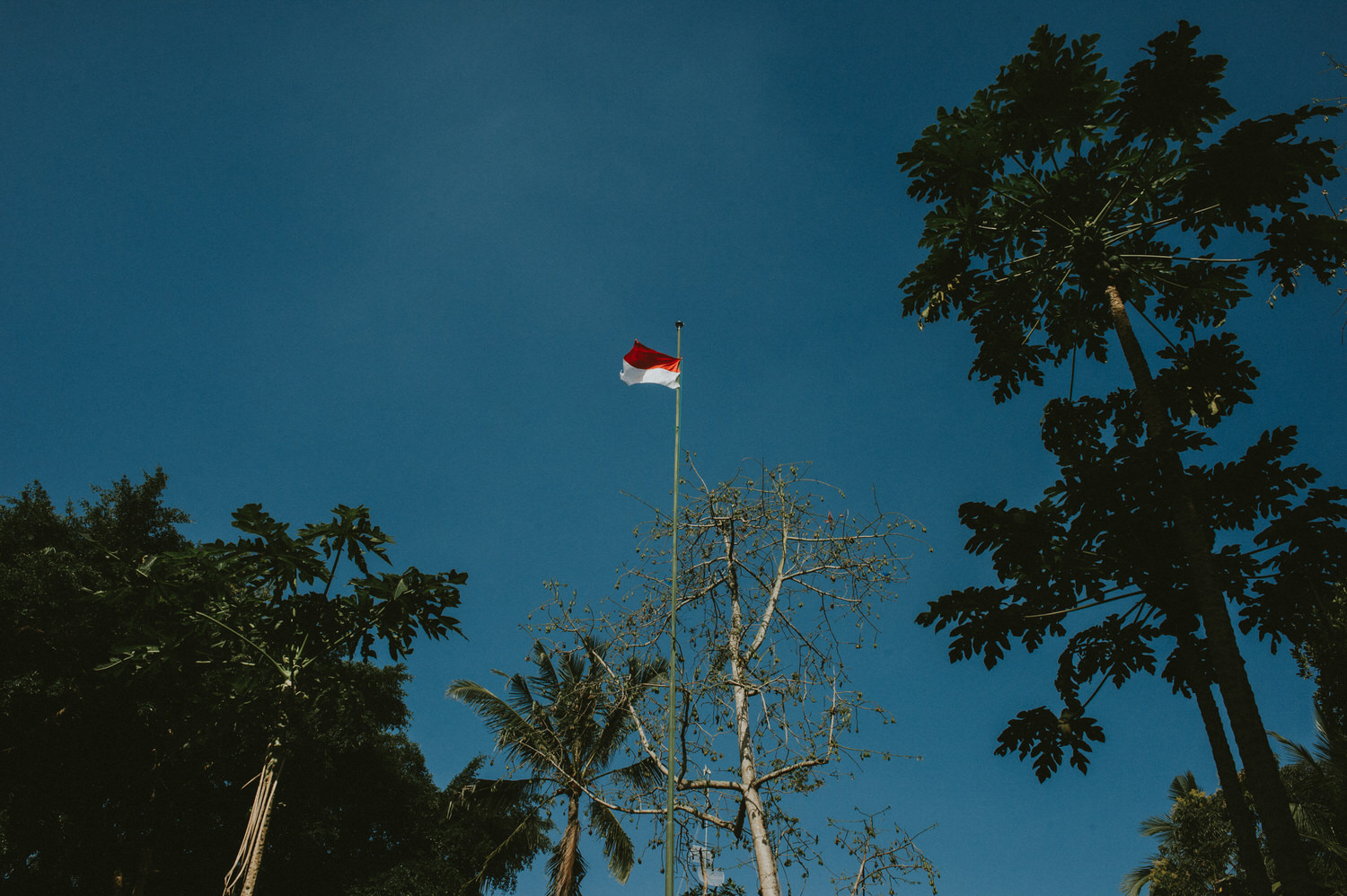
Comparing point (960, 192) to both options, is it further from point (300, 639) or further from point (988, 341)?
Result: point (300, 639)

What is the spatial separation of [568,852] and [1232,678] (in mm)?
15921

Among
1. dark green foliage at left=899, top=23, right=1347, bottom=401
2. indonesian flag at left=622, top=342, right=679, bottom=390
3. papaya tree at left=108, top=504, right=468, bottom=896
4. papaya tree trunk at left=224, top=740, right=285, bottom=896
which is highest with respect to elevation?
indonesian flag at left=622, top=342, right=679, bottom=390

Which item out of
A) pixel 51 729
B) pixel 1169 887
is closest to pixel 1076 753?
pixel 51 729

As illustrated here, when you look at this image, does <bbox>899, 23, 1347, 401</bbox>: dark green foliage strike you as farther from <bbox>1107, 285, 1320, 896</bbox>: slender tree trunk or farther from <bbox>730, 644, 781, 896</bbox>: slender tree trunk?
<bbox>730, 644, 781, 896</bbox>: slender tree trunk

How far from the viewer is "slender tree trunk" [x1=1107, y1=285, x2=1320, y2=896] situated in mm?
5688

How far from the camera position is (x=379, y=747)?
964 inches

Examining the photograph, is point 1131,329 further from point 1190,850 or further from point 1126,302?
point 1190,850

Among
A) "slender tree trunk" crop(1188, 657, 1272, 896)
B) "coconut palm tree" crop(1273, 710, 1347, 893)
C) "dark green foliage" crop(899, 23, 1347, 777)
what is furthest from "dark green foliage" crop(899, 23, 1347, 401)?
"coconut palm tree" crop(1273, 710, 1347, 893)

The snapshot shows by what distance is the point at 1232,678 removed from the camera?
6.35m

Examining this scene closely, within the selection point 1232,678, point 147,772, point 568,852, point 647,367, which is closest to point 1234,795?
point 1232,678

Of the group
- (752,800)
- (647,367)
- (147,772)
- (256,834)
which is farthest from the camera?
(147,772)

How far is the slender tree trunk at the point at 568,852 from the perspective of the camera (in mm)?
17656

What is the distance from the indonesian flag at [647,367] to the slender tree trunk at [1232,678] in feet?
28.0

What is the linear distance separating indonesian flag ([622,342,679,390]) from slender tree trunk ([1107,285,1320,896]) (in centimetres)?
854
